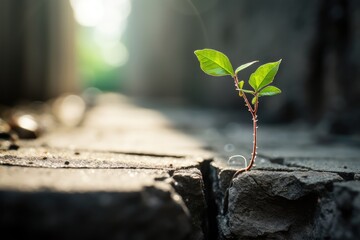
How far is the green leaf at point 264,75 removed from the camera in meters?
0.90

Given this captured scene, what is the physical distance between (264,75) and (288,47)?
2708 mm

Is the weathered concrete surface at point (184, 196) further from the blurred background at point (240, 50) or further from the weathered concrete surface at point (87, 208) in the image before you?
the blurred background at point (240, 50)

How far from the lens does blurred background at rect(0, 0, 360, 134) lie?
8.38 ft

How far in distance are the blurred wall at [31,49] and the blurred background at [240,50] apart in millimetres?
14

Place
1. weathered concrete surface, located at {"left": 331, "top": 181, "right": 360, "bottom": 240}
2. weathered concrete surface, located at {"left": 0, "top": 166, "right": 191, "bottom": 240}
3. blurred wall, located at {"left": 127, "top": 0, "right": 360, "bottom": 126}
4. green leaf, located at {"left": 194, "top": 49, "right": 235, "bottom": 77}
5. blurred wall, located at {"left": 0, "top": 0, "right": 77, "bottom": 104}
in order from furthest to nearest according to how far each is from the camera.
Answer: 1. blurred wall, located at {"left": 0, "top": 0, "right": 77, "bottom": 104}
2. blurred wall, located at {"left": 127, "top": 0, "right": 360, "bottom": 126}
3. green leaf, located at {"left": 194, "top": 49, "right": 235, "bottom": 77}
4. weathered concrete surface, located at {"left": 331, "top": 181, "right": 360, "bottom": 240}
5. weathered concrete surface, located at {"left": 0, "top": 166, "right": 191, "bottom": 240}

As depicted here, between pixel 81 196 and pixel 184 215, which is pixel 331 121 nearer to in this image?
pixel 184 215

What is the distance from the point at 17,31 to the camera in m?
4.62

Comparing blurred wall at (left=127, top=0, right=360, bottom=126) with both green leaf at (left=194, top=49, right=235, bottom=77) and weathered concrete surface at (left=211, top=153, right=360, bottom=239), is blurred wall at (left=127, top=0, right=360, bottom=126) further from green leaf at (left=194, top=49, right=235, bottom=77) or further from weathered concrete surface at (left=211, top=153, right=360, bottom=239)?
green leaf at (left=194, top=49, right=235, bottom=77)

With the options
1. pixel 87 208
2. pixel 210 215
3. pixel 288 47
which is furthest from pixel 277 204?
pixel 288 47

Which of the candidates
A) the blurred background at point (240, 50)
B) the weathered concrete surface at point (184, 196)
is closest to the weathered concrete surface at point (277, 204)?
the weathered concrete surface at point (184, 196)

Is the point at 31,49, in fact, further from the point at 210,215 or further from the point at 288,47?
the point at 210,215

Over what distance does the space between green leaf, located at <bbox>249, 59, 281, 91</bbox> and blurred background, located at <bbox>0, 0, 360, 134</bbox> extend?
5.68 feet

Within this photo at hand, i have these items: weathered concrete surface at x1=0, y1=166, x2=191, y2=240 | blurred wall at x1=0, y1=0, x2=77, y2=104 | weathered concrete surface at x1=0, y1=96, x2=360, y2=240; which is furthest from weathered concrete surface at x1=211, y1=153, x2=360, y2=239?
blurred wall at x1=0, y1=0, x2=77, y2=104

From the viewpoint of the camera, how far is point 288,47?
3389 mm
